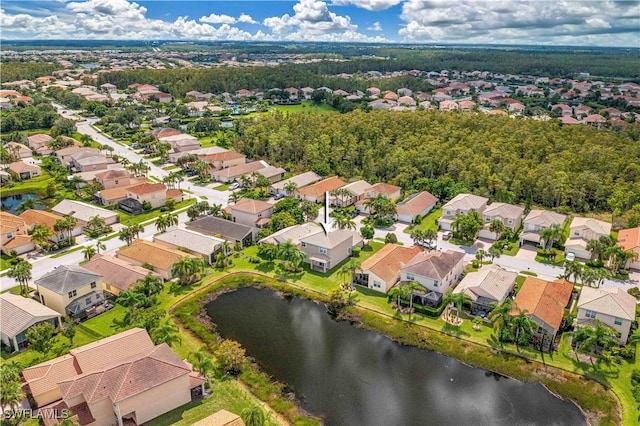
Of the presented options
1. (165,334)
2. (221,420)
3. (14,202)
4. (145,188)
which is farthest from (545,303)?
(14,202)

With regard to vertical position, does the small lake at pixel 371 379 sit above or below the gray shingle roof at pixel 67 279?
below

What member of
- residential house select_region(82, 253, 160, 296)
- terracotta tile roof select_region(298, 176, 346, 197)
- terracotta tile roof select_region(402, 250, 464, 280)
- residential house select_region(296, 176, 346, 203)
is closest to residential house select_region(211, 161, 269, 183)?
residential house select_region(296, 176, 346, 203)

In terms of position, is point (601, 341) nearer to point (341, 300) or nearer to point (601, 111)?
point (341, 300)

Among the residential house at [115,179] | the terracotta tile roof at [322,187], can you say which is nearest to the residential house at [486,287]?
the terracotta tile roof at [322,187]

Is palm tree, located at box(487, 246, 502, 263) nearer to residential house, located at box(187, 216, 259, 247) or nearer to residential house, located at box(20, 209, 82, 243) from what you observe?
residential house, located at box(187, 216, 259, 247)

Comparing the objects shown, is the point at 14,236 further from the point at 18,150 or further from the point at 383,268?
the point at 18,150

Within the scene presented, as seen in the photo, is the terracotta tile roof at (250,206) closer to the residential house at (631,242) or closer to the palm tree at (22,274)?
the palm tree at (22,274)

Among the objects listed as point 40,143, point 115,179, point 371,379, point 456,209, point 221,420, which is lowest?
point 371,379
